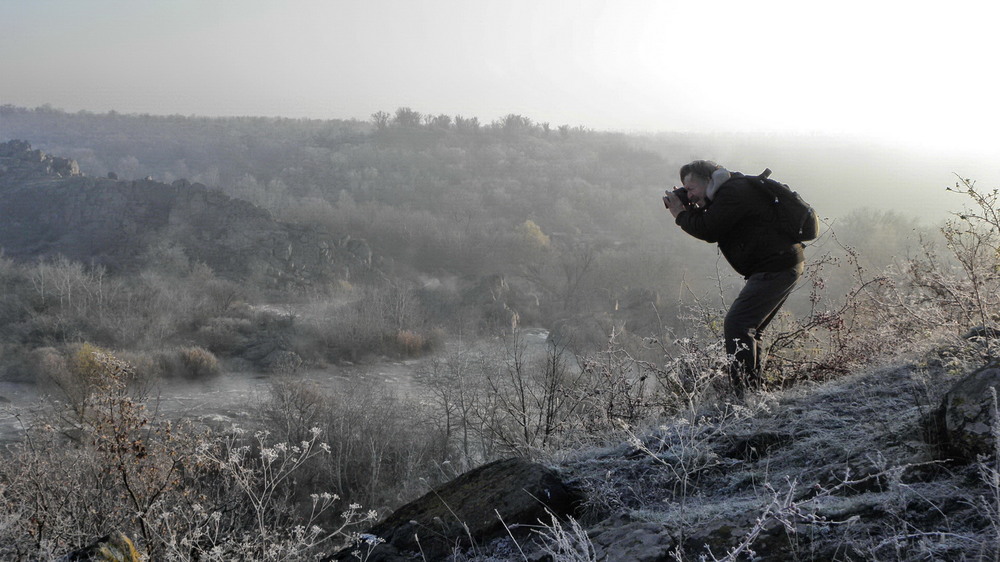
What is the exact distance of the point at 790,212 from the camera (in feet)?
11.4

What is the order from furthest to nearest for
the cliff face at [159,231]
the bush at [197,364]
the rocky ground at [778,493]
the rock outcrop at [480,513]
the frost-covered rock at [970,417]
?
1. the cliff face at [159,231]
2. the bush at [197,364]
3. the rock outcrop at [480,513]
4. the frost-covered rock at [970,417]
5. the rocky ground at [778,493]

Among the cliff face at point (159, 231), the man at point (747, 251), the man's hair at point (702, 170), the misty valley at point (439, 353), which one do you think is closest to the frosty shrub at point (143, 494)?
the misty valley at point (439, 353)

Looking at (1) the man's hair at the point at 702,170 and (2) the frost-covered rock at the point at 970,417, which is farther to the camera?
(1) the man's hair at the point at 702,170

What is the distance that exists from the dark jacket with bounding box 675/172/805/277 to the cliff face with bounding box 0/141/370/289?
26.7 m

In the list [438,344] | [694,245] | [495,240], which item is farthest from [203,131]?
[438,344]

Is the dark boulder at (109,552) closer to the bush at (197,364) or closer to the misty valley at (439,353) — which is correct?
the misty valley at (439,353)

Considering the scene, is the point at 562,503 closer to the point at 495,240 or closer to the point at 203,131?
the point at 495,240

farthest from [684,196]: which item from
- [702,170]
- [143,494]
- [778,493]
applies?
[143,494]

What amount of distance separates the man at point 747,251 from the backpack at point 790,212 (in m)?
0.03

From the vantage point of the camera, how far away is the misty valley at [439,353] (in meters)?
2.53

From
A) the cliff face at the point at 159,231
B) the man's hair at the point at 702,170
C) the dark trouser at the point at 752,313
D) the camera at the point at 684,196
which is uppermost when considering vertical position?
the man's hair at the point at 702,170

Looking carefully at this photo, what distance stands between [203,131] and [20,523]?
80.0 m

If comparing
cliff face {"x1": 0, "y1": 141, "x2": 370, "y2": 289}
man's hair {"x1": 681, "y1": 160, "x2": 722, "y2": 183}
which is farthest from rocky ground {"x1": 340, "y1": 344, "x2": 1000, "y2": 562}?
cliff face {"x1": 0, "y1": 141, "x2": 370, "y2": 289}

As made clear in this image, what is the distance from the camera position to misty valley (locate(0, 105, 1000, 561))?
253cm
